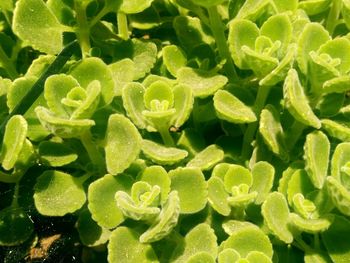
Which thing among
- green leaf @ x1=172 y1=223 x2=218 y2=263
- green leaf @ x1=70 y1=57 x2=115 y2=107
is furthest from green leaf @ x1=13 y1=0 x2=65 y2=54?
green leaf @ x1=172 y1=223 x2=218 y2=263

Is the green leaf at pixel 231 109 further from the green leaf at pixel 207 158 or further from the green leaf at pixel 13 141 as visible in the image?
the green leaf at pixel 13 141

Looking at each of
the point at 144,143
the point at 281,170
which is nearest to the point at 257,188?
the point at 281,170

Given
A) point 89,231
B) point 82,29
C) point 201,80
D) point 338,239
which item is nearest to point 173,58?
point 201,80

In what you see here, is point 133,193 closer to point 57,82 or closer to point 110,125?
point 110,125

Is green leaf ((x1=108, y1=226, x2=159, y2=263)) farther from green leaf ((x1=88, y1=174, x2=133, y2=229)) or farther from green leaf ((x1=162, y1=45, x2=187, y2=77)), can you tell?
green leaf ((x1=162, y1=45, x2=187, y2=77))

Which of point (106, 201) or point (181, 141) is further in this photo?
point (181, 141)

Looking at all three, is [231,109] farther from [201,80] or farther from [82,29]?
[82,29]

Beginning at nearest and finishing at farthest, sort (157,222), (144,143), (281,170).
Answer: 1. (157,222)
2. (144,143)
3. (281,170)
